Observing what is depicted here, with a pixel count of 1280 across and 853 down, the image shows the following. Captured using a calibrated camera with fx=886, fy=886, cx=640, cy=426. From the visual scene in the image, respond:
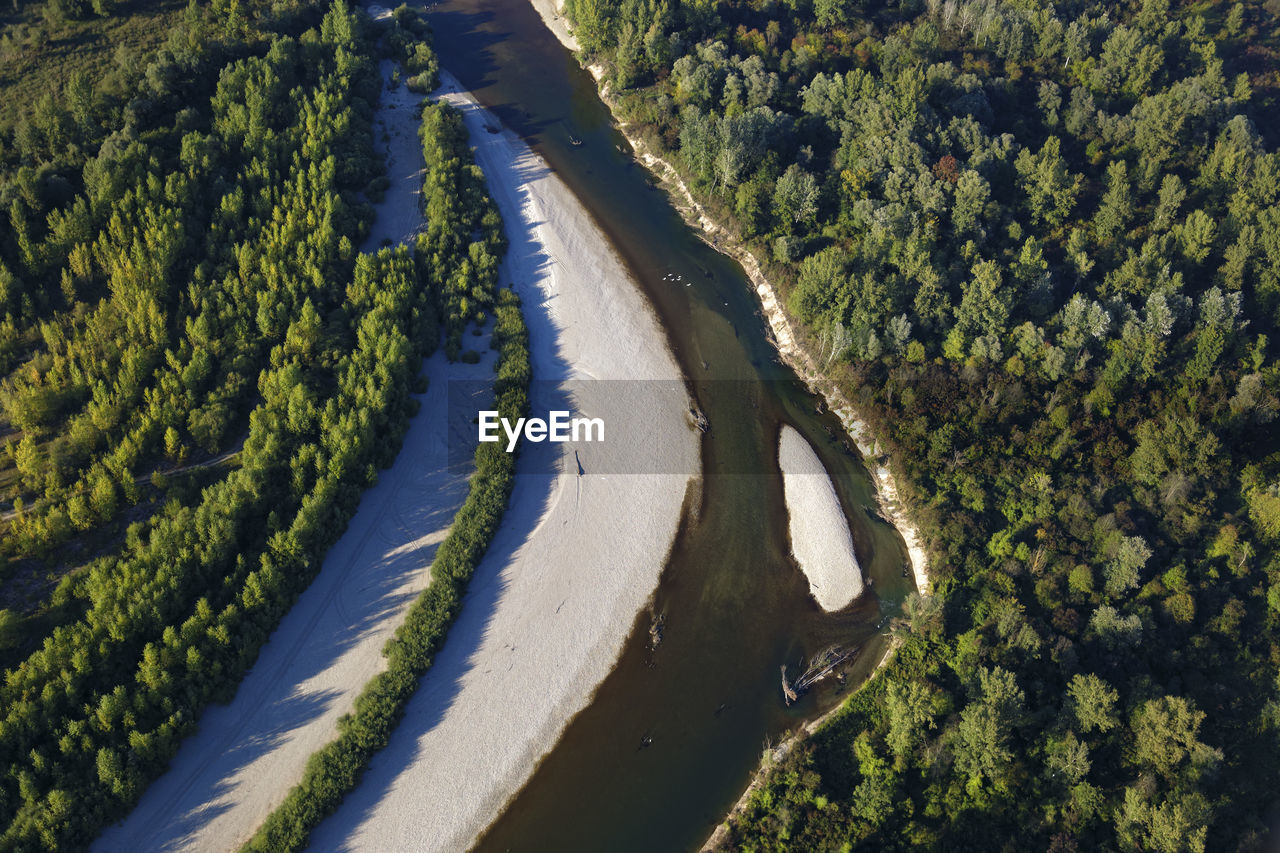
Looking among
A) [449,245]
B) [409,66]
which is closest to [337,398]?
[449,245]

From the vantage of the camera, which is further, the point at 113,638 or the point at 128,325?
the point at 128,325

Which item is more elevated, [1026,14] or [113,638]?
[1026,14]

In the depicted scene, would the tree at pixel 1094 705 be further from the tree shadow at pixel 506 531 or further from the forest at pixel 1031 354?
the tree shadow at pixel 506 531

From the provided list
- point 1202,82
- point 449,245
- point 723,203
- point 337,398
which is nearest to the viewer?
point 337,398

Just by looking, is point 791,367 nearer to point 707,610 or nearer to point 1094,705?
point 707,610

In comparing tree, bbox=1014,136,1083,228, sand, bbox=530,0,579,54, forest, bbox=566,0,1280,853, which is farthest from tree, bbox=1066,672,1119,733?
sand, bbox=530,0,579,54

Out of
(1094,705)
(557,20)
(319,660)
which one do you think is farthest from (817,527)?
(557,20)

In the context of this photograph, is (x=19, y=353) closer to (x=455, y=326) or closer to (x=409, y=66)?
(x=455, y=326)
